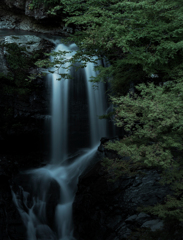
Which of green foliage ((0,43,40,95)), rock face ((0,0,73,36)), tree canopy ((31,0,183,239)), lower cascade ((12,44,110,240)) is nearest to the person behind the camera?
tree canopy ((31,0,183,239))

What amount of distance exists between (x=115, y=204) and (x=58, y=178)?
4218 millimetres

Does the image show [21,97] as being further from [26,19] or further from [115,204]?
[26,19]

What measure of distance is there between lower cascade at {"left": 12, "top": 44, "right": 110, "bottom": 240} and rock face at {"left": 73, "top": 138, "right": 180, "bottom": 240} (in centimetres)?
100

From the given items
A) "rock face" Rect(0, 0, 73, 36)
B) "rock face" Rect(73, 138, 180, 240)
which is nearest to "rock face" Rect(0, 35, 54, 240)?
"rock face" Rect(0, 0, 73, 36)

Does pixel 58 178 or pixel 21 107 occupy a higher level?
pixel 21 107

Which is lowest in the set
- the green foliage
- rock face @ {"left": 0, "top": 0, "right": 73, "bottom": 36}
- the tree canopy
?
the tree canopy

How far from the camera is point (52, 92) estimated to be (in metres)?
11.5

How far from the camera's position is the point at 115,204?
624 cm

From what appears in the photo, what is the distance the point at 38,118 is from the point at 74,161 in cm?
326

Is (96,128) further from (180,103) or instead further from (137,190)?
(180,103)

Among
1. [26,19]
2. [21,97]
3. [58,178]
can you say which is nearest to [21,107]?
[21,97]

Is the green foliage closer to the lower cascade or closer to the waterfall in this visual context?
the lower cascade

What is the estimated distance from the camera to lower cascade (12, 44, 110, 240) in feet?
25.5

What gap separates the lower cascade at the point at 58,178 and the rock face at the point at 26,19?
336 centimetres
